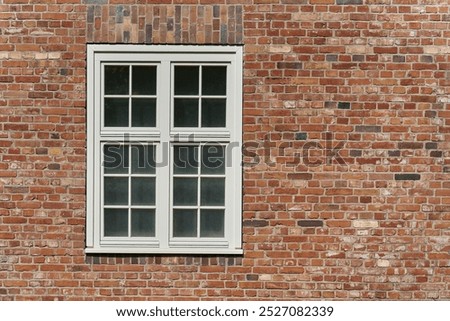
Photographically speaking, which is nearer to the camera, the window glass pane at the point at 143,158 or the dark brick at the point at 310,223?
the dark brick at the point at 310,223

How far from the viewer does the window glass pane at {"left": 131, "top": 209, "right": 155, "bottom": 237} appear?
29.8 ft

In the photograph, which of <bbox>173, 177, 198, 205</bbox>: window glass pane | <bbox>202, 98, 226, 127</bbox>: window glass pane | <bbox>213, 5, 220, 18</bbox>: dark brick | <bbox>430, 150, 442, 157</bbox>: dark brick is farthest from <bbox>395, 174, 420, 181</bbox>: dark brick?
<bbox>213, 5, 220, 18</bbox>: dark brick

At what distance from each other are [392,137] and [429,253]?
3.84 ft

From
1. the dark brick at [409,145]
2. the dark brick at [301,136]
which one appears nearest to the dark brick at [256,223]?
the dark brick at [301,136]

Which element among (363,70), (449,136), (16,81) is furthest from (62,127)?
(449,136)

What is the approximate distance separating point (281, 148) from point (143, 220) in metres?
1.50

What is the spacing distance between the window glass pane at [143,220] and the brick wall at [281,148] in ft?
0.91

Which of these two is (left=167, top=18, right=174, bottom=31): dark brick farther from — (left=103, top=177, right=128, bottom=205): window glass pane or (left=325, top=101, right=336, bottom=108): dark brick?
(left=325, top=101, right=336, bottom=108): dark brick

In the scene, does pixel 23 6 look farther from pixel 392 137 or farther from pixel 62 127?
pixel 392 137

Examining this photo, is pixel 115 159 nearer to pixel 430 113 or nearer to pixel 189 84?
pixel 189 84

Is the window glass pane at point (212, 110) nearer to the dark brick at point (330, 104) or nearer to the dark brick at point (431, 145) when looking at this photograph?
the dark brick at point (330, 104)

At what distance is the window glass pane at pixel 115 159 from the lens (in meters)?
9.08

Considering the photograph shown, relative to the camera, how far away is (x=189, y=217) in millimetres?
9086

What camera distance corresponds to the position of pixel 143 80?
29.8ft
